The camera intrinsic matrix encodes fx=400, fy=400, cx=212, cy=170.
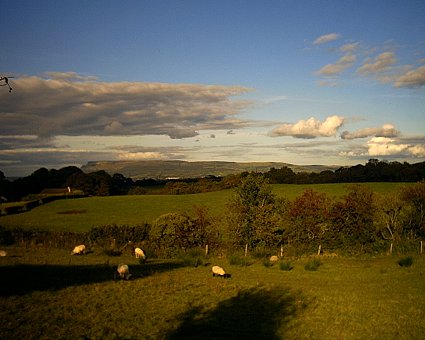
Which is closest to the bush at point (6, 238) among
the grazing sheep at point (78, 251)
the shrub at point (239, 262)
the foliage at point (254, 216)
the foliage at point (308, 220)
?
the grazing sheep at point (78, 251)

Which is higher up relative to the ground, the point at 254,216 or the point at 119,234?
the point at 254,216

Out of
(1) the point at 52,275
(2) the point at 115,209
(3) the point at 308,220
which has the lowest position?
(2) the point at 115,209

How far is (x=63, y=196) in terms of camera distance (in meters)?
89.7

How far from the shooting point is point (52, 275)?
21781 mm

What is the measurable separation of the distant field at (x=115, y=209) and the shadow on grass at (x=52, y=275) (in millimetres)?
33126

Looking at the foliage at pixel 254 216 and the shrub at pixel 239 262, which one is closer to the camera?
the shrub at pixel 239 262

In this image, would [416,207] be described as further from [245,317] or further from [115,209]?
[115,209]

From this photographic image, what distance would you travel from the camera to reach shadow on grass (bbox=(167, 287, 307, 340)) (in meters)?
13.6

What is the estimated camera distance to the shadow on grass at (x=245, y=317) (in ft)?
44.5

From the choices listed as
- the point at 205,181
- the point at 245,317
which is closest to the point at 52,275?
the point at 245,317

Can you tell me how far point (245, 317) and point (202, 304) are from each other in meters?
2.33

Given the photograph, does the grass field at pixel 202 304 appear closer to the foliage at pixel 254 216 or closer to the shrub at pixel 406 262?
the shrub at pixel 406 262

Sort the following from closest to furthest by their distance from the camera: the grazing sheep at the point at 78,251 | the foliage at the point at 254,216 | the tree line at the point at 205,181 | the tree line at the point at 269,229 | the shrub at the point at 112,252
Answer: the grazing sheep at the point at 78,251, the shrub at the point at 112,252, the tree line at the point at 269,229, the foliage at the point at 254,216, the tree line at the point at 205,181

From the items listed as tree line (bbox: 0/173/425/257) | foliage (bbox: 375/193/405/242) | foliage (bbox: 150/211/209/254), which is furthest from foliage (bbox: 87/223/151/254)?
foliage (bbox: 375/193/405/242)
